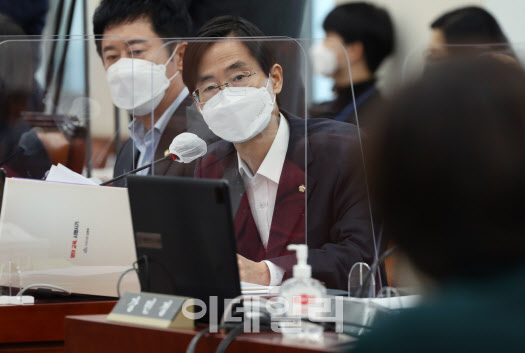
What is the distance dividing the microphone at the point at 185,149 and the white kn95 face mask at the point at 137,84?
0.17m

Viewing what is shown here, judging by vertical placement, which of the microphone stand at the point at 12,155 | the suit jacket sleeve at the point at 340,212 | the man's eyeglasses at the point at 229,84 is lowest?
the suit jacket sleeve at the point at 340,212

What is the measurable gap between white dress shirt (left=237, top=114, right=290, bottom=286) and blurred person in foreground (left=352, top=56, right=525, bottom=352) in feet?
4.78

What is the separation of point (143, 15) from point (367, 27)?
2.63 ft

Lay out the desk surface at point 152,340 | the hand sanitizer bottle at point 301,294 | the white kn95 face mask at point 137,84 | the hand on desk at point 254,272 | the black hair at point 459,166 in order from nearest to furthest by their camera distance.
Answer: the black hair at point 459,166
the desk surface at point 152,340
the hand sanitizer bottle at point 301,294
the hand on desk at point 254,272
the white kn95 face mask at point 137,84

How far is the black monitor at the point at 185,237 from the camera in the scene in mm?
1338

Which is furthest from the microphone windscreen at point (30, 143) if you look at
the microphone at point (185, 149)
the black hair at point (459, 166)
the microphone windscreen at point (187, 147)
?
the black hair at point (459, 166)

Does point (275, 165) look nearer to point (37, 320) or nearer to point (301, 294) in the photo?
point (37, 320)

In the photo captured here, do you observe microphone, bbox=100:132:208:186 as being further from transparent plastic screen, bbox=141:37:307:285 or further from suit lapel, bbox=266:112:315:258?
suit lapel, bbox=266:112:315:258

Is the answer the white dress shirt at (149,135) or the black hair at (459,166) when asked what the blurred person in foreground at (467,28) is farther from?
the black hair at (459,166)

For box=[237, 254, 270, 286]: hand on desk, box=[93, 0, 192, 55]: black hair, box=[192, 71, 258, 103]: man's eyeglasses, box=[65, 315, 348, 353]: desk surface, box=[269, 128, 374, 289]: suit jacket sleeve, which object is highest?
box=[93, 0, 192, 55]: black hair

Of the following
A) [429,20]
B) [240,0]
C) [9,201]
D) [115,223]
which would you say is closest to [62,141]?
[9,201]

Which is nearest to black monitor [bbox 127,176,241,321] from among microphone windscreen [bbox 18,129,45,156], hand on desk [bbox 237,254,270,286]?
hand on desk [bbox 237,254,270,286]

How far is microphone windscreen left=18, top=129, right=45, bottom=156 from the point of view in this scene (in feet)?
8.20

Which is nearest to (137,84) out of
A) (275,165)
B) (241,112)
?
(241,112)
